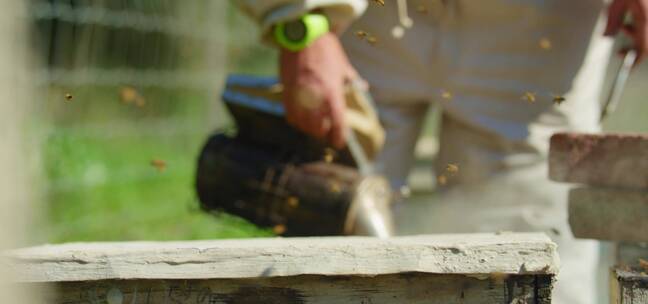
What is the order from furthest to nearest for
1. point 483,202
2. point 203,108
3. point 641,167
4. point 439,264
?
1. point 203,108
2. point 483,202
3. point 641,167
4. point 439,264

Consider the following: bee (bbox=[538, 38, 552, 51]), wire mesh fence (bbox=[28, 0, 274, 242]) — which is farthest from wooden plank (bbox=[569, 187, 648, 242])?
wire mesh fence (bbox=[28, 0, 274, 242])

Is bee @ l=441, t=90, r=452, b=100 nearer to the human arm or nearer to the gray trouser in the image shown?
the gray trouser

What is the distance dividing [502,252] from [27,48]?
1.05 m

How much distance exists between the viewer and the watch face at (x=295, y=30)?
10.9 ft

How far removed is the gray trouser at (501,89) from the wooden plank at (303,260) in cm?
149

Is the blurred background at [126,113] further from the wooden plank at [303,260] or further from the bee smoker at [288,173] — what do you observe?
the wooden plank at [303,260]

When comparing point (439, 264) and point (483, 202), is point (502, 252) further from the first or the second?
point (483, 202)

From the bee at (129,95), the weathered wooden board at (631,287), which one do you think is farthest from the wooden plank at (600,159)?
the bee at (129,95)

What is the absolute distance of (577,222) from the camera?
265 cm

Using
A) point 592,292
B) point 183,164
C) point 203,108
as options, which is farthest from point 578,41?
point 203,108

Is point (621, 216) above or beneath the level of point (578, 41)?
beneath

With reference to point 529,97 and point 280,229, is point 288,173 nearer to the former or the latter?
point 280,229

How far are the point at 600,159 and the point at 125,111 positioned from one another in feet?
15.8

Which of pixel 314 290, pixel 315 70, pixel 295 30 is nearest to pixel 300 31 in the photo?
pixel 295 30
